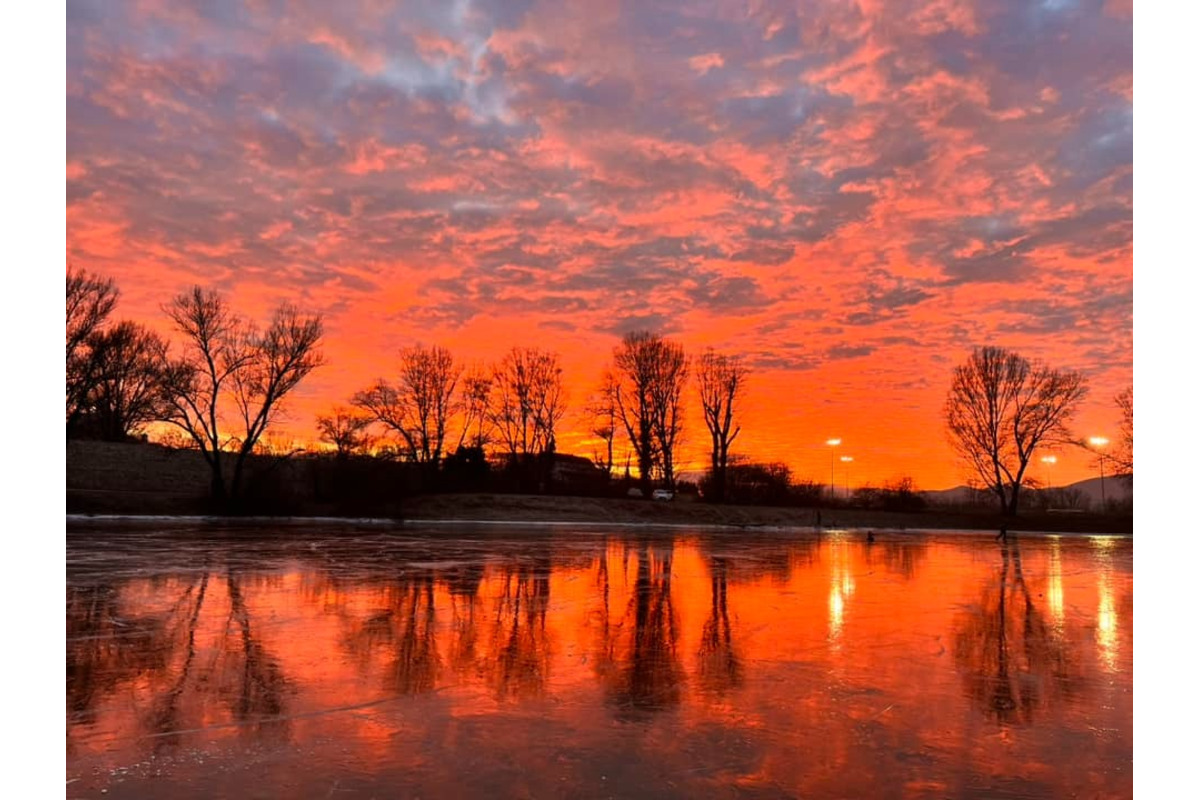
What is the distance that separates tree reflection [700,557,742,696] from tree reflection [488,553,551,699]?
1.70 metres

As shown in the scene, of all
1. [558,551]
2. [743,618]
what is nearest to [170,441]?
[558,551]

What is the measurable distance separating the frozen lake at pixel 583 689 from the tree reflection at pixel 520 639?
0.05 m

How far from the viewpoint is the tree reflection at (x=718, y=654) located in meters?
7.57

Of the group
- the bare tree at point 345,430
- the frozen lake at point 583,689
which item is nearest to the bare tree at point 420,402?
the bare tree at point 345,430

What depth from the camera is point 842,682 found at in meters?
7.67

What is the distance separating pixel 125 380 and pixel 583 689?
201 ft

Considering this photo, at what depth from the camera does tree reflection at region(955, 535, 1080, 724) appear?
23.4 feet

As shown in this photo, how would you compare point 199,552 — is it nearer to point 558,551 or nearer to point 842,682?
point 558,551

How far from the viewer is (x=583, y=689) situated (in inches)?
286

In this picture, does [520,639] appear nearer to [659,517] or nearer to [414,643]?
[414,643]

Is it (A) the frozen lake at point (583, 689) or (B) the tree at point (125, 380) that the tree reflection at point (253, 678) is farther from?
(B) the tree at point (125, 380)

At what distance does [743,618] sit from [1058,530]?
172ft

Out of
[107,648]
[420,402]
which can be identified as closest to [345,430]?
[420,402]
